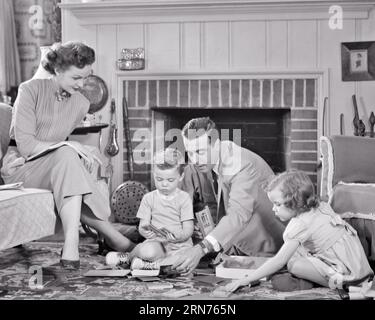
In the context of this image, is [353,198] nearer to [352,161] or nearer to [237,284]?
[352,161]

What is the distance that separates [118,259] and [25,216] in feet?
1.51

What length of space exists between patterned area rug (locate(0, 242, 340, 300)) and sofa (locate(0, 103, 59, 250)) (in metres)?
0.17

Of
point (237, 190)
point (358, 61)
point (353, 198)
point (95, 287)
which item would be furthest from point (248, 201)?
point (358, 61)

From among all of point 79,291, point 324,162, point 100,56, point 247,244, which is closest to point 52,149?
point 79,291

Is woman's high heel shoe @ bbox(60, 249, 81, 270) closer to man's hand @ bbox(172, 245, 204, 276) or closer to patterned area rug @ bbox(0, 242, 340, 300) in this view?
patterned area rug @ bbox(0, 242, 340, 300)

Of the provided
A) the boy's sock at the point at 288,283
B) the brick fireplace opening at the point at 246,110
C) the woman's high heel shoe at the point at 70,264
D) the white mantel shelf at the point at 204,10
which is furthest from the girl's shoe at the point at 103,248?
the white mantel shelf at the point at 204,10

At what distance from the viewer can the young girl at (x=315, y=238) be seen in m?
2.20

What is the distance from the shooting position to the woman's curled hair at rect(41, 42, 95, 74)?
105 inches

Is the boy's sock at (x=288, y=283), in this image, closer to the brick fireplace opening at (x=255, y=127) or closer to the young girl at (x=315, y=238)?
the young girl at (x=315, y=238)

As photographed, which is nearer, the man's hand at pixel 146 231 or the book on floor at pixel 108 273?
the book on floor at pixel 108 273

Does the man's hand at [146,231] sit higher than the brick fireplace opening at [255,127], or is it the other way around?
the brick fireplace opening at [255,127]

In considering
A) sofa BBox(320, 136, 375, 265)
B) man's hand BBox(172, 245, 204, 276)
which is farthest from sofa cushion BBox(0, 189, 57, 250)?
sofa BBox(320, 136, 375, 265)

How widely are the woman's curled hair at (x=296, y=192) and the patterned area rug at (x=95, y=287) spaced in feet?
1.01
